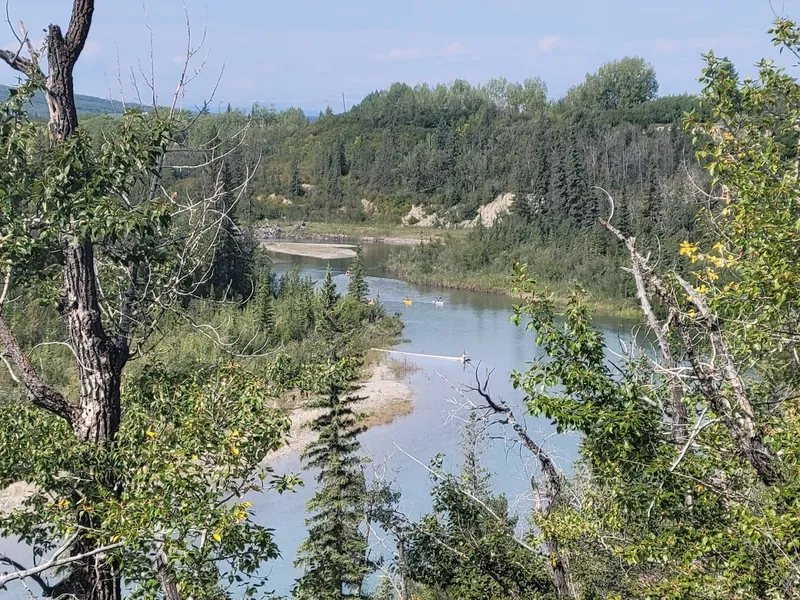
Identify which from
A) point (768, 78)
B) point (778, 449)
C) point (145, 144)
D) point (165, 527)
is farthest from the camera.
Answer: point (768, 78)

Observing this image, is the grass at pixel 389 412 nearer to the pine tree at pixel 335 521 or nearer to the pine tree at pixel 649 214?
the pine tree at pixel 335 521

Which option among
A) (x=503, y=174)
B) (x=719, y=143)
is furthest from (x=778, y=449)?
(x=503, y=174)

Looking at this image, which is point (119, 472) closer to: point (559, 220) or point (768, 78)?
point (768, 78)

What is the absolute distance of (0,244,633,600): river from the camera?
18891mm

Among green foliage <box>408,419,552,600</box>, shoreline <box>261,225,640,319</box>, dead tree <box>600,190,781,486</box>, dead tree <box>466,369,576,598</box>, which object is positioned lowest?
shoreline <box>261,225,640,319</box>

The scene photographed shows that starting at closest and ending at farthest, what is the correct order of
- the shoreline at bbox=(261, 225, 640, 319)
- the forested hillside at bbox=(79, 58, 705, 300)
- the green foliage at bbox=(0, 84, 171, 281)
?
the green foliage at bbox=(0, 84, 171, 281) < the shoreline at bbox=(261, 225, 640, 319) < the forested hillside at bbox=(79, 58, 705, 300)

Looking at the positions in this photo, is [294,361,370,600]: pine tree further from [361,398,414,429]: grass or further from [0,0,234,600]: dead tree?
[361,398,414,429]: grass

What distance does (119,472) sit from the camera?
21.4ft

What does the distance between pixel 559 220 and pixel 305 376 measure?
6652 cm

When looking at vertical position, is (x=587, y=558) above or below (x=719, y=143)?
below

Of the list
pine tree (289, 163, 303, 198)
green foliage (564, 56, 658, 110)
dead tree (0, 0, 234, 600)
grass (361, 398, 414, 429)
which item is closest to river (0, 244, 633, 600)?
grass (361, 398, 414, 429)

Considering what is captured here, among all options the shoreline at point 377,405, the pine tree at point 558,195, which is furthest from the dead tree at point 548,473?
the pine tree at point 558,195

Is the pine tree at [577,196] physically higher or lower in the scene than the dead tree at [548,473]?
higher

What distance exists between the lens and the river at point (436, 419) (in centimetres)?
1889
